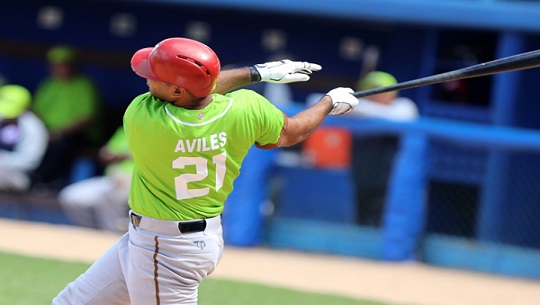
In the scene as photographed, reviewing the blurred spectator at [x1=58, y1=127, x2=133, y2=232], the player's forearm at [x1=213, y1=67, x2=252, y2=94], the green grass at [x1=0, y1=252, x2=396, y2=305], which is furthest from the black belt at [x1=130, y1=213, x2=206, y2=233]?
the blurred spectator at [x1=58, y1=127, x2=133, y2=232]

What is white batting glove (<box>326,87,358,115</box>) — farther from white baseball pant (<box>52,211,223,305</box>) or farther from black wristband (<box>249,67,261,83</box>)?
white baseball pant (<box>52,211,223,305</box>)

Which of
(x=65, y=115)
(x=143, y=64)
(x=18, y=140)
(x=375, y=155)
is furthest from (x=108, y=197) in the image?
(x=143, y=64)

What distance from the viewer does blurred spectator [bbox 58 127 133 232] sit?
29.6ft

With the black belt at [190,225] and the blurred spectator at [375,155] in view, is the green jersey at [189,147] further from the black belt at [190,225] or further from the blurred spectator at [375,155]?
the blurred spectator at [375,155]

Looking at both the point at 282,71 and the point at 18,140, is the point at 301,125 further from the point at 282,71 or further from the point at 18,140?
the point at 18,140

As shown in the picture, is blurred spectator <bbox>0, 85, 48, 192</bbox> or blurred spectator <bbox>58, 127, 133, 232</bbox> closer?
blurred spectator <bbox>58, 127, 133, 232</bbox>

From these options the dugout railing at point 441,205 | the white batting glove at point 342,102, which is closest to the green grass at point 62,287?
the dugout railing at point 441,205

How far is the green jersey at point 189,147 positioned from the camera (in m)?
3.74

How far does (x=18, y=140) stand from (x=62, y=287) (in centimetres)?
368

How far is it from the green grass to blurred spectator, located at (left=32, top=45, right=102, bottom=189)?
275 cm

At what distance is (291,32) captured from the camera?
1052 centimetres

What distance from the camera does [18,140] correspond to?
9500mm

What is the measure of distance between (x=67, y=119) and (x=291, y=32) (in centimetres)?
262

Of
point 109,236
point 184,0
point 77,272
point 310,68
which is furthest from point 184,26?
point 310,68
